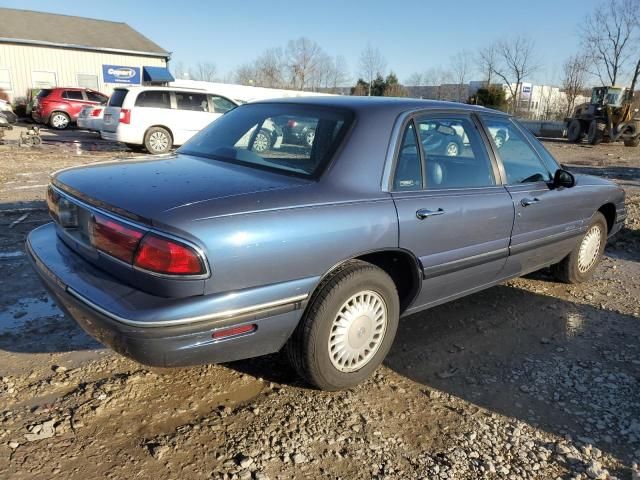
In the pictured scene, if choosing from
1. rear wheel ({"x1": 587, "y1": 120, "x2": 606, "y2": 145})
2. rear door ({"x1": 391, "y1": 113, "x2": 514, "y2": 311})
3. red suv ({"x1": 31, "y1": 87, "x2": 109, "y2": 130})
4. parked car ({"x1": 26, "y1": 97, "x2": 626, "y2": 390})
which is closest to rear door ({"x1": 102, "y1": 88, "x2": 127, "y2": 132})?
red suv ({"x1": 31, "y1": 87, "x2": 109, "y2": 130})

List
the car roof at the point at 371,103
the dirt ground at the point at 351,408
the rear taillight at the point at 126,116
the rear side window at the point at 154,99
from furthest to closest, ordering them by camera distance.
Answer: the rear side window at the point at 154,99
the rear taillight at the point at 126,116
the car roof at the point at 371,103
the dirt ground at the point at 351,408

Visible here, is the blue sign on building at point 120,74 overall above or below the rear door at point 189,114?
above

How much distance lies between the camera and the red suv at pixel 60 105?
21141 millimetres

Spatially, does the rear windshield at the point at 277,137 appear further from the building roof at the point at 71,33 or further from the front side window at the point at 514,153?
the building roof at the point at 71,33

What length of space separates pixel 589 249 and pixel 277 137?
333 centimetres

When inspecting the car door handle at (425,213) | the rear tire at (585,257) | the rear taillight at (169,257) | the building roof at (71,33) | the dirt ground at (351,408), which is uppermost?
the building roof at (71,33)

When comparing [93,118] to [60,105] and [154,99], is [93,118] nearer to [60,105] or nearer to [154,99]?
[154,99]

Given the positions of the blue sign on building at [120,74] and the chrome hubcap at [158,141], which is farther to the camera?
the blue sign on building at [120,74]

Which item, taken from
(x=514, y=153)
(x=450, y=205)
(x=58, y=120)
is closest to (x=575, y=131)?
(x=58, y=120)

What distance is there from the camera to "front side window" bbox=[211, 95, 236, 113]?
1351 centimetres

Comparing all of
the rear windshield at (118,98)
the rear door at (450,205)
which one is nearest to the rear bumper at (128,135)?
the rear windshield at (118,98)

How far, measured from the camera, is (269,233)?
Result: 2342 mm

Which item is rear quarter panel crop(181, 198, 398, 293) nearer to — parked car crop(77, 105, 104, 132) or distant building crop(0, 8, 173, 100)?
parked car crop(77, 105, 104, 132)

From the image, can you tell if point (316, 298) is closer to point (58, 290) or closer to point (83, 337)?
point (58, 290)
